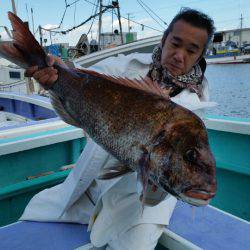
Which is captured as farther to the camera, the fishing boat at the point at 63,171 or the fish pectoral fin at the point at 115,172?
the fishing boat at the point at 63,171

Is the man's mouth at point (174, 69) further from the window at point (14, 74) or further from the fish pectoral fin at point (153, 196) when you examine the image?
the window at point (14, 74)

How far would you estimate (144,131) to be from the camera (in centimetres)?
149

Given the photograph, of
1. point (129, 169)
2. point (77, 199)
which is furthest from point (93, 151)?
point (129, 169)

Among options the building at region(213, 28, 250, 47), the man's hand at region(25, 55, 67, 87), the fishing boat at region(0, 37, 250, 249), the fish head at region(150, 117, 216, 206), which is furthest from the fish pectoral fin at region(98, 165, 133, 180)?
the building at region(213, 28, 250, 47)

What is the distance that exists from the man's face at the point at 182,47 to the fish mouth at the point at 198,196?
114 cm

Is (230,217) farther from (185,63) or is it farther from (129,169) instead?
(129,169)

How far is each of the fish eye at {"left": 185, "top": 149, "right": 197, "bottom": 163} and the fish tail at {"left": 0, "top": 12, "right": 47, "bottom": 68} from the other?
3.20ft

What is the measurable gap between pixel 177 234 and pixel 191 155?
1.18 metres

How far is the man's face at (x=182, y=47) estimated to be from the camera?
2.19m

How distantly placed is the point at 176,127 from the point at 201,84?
115 cm

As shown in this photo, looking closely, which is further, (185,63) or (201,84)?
(201,84)

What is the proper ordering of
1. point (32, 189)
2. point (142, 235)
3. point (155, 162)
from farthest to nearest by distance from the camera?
1. point (32, 189)
2. point (142, 235)
3. point (155, 162)

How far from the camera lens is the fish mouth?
4.16ft

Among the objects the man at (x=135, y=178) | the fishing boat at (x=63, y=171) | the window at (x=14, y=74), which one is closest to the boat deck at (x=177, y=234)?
the fishing boat at (x=63, y=171)
